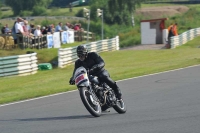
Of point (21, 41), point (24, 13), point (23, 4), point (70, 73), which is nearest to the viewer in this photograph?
point (70, 73)

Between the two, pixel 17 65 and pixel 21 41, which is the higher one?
pixel 21 41

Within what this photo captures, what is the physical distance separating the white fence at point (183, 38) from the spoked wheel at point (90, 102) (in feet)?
98.5

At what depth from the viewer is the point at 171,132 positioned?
28.3 ft

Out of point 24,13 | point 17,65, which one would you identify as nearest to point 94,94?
point 17,65

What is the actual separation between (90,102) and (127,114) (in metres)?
0.91

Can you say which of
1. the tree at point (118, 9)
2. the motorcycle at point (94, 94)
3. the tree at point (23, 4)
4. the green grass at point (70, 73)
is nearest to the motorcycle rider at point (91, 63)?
the motorcycle at point (94, 94)

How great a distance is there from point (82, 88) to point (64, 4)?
406ft

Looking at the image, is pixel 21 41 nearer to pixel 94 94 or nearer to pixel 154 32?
pixel 154 32

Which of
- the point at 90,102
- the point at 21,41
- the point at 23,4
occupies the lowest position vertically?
the point at 23,4

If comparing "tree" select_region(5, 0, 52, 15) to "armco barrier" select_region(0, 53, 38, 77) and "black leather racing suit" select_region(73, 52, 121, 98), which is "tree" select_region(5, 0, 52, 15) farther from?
"black leather racing suit" select_region(73, 52, 121, 98)

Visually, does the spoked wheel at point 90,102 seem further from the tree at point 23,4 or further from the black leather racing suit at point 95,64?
the tree at point 23,4

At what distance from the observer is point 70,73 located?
24797mm

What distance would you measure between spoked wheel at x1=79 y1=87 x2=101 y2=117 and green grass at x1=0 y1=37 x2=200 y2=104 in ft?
16.3

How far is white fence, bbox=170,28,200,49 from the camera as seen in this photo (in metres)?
41.4
